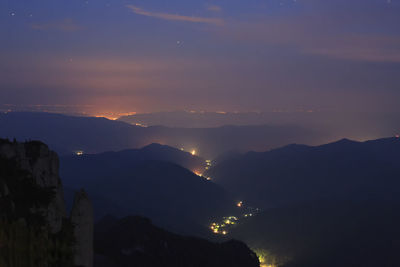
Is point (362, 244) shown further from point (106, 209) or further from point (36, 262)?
point (36, 262)

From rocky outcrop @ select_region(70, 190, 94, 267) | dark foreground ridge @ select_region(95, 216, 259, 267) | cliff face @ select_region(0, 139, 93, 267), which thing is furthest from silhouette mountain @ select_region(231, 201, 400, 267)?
rocky outcrop @ select_region(70, 190, 94, 267)

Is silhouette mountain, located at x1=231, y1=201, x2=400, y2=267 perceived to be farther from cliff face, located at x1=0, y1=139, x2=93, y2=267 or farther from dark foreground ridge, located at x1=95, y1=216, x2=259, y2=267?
cliff face, located at x1=0, y1=139, x2=93, y2=267

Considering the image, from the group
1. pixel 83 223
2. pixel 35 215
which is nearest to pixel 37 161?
pixel 35 215

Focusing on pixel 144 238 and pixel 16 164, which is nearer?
pixel 16 164

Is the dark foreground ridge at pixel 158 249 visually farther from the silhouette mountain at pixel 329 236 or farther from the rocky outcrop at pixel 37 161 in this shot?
the rocky outcrop at pixel 37 161

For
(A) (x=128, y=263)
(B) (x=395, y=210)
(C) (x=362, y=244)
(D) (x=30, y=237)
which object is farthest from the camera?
(B) (x=395, y=210)

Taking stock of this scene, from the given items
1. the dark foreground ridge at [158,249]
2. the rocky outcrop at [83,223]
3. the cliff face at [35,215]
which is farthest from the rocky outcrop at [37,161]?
the dark foreground ridge at [158,249]

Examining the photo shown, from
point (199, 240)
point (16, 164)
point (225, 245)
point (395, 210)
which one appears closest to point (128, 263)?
point (199, 240)
